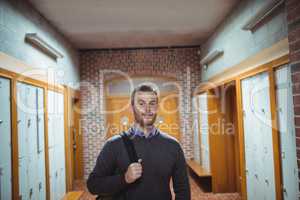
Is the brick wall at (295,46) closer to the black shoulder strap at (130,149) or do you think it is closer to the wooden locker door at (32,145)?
the black shoulder strap at (130,149)

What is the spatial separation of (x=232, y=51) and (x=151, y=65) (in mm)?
2819

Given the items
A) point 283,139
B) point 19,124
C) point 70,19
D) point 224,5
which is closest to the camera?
point 283,139

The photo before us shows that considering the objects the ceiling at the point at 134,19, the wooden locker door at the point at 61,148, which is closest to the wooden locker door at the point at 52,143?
the wooden locker door at the point at 61,148

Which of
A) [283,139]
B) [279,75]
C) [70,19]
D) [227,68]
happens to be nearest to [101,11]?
[70,19]

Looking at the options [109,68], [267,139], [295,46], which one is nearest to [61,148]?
[109,68]

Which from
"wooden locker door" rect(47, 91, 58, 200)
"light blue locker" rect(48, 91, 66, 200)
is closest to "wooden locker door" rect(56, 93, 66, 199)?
"light blue locker" rect(48, 91, 66, 200)

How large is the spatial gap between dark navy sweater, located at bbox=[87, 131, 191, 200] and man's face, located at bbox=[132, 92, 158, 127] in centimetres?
11

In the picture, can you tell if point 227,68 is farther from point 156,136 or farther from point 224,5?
point 156,136

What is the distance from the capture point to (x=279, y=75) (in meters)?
2.99

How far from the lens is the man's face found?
66.0 inches

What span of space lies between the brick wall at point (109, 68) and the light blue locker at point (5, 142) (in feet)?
12.7

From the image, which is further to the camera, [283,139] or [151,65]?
[151,65]

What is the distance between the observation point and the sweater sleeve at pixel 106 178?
1.60 metres

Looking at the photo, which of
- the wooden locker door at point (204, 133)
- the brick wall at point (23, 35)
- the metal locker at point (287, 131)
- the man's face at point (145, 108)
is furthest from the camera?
the wooden locker door at point (204, 133)
